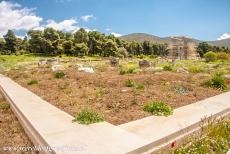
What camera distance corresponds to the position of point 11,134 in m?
6.79

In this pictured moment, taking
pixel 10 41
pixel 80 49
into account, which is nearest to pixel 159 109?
pixel 80 49

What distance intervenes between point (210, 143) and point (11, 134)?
5.32m

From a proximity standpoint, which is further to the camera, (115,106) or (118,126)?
(115,106)

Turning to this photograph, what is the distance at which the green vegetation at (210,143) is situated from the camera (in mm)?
5492

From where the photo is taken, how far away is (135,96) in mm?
10531

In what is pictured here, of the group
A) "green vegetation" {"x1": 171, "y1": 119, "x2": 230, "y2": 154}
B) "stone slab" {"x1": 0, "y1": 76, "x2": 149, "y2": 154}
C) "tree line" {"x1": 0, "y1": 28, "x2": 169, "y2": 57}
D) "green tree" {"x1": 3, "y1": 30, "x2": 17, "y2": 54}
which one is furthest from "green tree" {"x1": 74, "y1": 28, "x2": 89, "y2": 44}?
"green vegetation" {"x1": 171, "y1": 119, "x2": 230, "y2": 154}

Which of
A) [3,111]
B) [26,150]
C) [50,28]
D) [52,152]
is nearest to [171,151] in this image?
[52,152]

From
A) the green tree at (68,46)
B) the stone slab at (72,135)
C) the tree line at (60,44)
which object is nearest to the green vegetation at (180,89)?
the stone slab at (72,135)

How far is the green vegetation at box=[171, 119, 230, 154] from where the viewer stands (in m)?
5.49

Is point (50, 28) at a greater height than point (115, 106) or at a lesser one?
greater

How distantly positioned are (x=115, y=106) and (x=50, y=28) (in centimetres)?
6988

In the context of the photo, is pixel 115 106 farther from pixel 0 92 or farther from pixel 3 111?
pixel 0 92

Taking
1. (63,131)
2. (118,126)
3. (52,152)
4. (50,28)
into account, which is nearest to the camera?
(52,152)

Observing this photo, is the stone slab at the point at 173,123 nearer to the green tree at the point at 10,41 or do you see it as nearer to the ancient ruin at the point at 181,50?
the green tree at the point at 10,41
